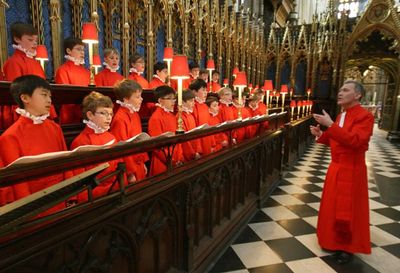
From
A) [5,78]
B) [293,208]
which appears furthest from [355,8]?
[5,78]

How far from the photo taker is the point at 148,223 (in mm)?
1809

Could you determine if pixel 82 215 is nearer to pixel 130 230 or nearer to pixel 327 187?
pixel 130 230

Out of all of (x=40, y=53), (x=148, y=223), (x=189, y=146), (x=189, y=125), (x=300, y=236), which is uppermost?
(x=40, y=53)

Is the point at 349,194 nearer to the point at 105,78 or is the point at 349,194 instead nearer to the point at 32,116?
the point at 32,116

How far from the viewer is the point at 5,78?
3.28 m

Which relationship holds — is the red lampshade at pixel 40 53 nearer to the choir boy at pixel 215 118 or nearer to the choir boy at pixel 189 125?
the choir boy at pixel 189 125

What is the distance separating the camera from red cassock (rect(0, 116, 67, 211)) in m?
1.67

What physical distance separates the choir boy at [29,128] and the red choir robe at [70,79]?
1.46m

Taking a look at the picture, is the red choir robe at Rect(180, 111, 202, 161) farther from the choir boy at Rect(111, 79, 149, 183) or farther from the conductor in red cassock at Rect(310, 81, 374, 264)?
the conductor in red cassock at Rect(310, 81, 374, 264)

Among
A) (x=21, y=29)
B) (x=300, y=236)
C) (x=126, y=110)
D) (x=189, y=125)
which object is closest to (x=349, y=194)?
(x=300, y=236)

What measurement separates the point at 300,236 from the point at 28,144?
3089mm

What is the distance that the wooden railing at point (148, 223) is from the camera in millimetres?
1158

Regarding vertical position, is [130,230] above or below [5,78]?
below

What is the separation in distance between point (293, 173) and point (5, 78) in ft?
18.2
